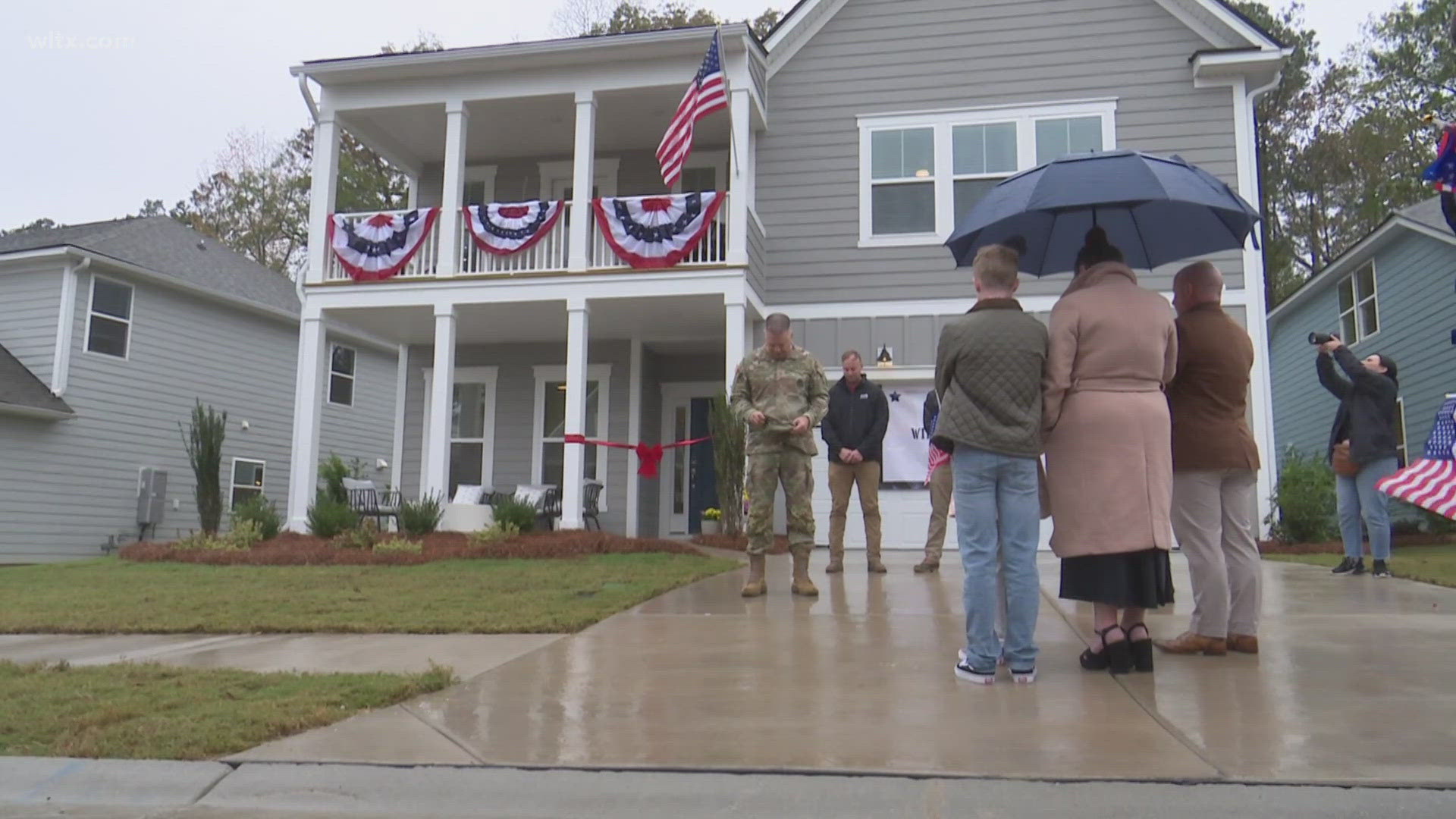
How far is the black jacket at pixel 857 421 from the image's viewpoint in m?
8.29

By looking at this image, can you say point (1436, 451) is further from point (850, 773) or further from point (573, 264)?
point (573, 264)

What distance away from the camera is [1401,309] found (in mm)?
16594

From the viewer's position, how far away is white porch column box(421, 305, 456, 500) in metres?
12.8

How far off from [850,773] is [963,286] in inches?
432

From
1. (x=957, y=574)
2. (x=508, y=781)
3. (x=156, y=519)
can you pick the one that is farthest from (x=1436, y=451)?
(x=156, y=519)

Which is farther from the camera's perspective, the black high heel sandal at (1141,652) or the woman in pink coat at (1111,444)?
the black high heel sandal at (1141,652)

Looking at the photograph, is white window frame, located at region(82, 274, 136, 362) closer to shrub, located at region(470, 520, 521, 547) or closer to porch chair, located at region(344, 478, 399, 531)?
porch chair, located at region(344, 478, 399, 531)

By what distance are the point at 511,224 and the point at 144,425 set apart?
9.09 meters

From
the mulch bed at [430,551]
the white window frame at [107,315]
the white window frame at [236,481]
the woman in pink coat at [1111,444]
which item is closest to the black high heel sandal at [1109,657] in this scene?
the woman in pink coat at [1111,444]

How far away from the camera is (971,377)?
4020 millimetres

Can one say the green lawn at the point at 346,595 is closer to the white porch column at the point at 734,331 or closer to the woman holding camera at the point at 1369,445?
the white porch column at the point at 734,331

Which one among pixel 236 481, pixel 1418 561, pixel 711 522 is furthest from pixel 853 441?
pixel 236 481

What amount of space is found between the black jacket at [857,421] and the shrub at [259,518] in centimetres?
732

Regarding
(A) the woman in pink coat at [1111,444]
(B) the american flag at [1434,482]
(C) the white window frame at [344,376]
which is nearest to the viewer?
(A) the woman in pink coat at [1111,444]
